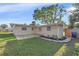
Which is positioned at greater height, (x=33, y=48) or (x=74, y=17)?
(x=74, y=17)

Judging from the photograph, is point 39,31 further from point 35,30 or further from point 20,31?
point 20,31

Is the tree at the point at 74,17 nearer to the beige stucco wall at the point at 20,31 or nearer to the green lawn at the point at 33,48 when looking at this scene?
the green lawn at the point at 33,48

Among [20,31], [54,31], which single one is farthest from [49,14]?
[20,31]

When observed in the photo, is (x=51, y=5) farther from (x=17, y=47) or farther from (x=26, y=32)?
(x=17, y=47)

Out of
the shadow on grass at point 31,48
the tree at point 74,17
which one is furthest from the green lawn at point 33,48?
the tree at point 74,17

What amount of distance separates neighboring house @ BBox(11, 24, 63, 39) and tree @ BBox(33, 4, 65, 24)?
0.06 meters

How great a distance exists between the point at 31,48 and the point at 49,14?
36cm

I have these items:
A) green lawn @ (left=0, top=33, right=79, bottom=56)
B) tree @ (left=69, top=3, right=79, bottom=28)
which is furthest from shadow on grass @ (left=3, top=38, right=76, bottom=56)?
tree @ (left=69, top=3, right=79, bottom=28)

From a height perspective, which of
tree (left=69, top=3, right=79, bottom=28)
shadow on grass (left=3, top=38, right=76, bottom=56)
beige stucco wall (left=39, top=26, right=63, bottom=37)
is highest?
tree (left=69, top=3, right=79, bottom=28)

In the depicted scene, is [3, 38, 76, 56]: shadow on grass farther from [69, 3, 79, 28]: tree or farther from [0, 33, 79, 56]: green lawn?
[69, 3, 79, 28]: tree

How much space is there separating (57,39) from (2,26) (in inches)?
20.9

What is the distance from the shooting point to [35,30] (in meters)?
2.37

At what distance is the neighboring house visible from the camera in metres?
2.34

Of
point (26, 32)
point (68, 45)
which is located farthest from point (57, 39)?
point (26, 32)
